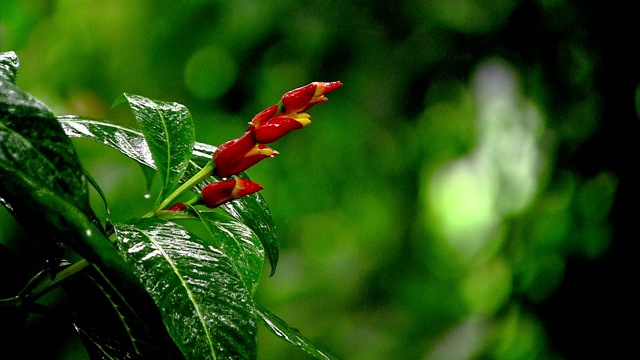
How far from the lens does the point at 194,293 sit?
1.12 feet

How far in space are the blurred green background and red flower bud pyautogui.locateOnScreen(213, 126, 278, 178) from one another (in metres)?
1.25

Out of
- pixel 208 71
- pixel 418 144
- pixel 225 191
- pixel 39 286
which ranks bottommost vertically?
pixel 39 286

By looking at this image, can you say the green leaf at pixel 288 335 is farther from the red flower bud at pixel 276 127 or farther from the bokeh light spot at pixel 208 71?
the bokeh light spot at pixel 208 71

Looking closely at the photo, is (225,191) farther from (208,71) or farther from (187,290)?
(208,71)

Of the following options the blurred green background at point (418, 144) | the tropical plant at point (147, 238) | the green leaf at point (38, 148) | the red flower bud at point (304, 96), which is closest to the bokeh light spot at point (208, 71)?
the blurred green background at point (418, 144)

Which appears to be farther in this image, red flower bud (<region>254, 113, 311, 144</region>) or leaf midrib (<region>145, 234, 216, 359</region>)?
red flower bud (<region>254, 113, 311, 144</region>)

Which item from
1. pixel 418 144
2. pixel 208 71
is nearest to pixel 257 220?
pixel 208 71

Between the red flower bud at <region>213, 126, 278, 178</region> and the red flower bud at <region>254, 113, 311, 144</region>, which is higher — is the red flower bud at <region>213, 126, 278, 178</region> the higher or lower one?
the lower one

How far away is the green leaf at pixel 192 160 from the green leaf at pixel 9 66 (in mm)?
56

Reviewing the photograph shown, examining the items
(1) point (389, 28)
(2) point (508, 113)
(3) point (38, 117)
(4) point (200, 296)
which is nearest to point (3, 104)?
(3) point (38, 117)

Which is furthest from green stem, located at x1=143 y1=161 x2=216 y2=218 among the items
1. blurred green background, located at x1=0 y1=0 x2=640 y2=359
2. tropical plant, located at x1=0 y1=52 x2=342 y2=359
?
blurred green background, located at x1=0 y1=0 x2=640 y2=359

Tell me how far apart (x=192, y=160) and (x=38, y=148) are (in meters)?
0.23

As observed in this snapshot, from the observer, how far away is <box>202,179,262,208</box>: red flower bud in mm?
426

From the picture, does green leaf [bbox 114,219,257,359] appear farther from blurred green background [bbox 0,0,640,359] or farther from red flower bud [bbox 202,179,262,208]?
blurred green background [bbox 0,0,640,359]
